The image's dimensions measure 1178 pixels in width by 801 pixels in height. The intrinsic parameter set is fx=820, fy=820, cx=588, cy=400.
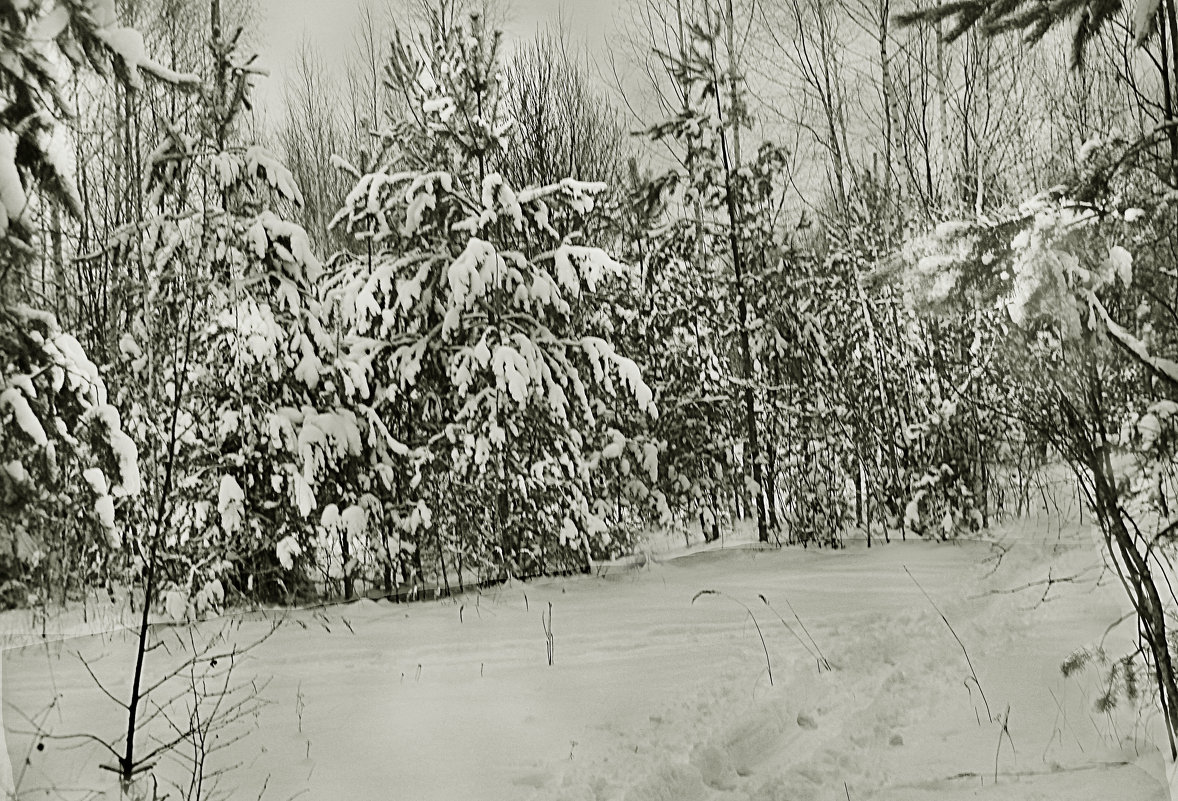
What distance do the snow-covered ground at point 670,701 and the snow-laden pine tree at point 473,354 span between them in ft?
2.56

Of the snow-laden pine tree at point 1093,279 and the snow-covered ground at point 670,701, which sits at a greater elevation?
the snow-laden pine tree at point 1093,279

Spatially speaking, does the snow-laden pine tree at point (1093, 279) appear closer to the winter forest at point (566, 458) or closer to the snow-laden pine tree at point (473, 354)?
the winter forest at point (566, 458)

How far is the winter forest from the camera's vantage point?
146 inches

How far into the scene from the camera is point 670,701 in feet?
15.8

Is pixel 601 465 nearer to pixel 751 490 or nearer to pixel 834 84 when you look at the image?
pixel 751 490

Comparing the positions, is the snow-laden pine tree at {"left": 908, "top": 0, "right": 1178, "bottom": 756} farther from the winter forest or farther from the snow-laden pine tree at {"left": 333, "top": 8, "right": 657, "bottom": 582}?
the snow-laden pine tree at {"left": 333, "top": 8, "right": 657, "bottom": 582}

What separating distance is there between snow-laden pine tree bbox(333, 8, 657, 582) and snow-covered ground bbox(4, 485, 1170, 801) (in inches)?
30.8

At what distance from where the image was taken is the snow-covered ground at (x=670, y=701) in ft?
12.7

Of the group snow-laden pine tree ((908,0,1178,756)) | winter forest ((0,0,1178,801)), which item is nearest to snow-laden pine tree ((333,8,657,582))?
winter forest ((0,0,1178,801))

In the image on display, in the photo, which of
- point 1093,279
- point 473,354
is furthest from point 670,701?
point 473,354

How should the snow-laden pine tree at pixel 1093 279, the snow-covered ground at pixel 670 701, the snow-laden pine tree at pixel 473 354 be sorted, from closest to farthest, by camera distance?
the snow-laden pine tree at pixel 1093 279
the snow-covered ground at pixel 670 701
the snow-laden pine tree at pixel 473 354

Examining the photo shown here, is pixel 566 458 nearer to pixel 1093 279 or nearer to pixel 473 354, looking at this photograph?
pixel 473 354

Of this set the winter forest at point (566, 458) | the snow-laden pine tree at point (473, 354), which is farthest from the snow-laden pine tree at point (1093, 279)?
the snow-laden pine tree at point (473, 354)

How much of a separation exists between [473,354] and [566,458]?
141cm
